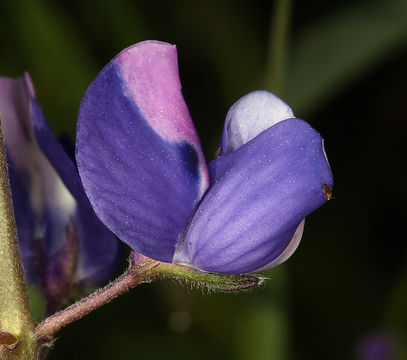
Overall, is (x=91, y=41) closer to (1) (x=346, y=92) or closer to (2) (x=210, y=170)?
(1) (x=346, y=92)

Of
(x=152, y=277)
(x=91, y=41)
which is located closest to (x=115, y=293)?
(x=152, y=277)

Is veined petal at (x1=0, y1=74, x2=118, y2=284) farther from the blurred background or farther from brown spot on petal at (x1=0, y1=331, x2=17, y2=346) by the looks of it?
the blurred background

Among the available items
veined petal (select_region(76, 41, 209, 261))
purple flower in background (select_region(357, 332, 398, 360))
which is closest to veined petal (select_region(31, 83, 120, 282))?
veined petal (select_region(76, 41, 209, 261))

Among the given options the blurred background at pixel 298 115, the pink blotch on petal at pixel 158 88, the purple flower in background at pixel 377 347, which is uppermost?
the pink blotch on petal at pixel 158 88

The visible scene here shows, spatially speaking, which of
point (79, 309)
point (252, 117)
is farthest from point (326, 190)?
point (79, 309)

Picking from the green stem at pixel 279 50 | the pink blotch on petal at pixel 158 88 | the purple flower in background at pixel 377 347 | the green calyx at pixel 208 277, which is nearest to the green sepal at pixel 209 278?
the green calyx at pixel 208 277

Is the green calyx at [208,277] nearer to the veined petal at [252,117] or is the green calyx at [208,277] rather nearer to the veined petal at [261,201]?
the veined petal at [261,201]
